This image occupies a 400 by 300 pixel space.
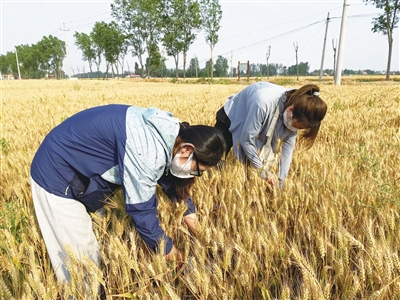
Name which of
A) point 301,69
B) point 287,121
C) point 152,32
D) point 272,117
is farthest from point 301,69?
point 287,121

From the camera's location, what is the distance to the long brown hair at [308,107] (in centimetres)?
223

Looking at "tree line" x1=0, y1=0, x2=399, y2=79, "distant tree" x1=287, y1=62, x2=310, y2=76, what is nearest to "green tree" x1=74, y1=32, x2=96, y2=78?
"tree line" x1=0, y1=0, x2=399, y2=79

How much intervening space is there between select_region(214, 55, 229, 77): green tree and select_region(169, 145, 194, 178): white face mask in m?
86.1

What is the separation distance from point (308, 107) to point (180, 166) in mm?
1156

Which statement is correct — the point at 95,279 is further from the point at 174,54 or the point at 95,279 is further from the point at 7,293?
the point at 174,54

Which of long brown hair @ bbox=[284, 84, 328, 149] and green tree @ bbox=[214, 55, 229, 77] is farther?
green tree @ bbox=[214, 55, 229, 77]

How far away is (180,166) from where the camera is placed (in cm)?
165

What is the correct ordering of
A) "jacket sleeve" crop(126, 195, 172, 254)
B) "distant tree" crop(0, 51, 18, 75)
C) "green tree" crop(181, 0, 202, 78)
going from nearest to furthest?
"jacket sleeve" crop(126, 195, 172, 254) → "green tree" crop(181, 0, 202, 78) → "distant tree" crop(0, 51, 18, 75)

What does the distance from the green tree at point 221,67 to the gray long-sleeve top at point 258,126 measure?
8480 centimetres

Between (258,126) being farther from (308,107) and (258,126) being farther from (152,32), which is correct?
(152,32)

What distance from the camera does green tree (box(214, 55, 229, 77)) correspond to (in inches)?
3396

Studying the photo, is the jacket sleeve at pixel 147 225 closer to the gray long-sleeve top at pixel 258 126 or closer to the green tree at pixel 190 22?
the gray long-sleeve top at pixel 258 126

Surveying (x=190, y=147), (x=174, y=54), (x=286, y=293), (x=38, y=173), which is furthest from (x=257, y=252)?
(x=174, y=54)

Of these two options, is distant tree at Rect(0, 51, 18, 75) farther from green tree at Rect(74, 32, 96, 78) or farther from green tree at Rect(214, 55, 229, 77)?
green tree at Rect(214, 55, 229, 77)
